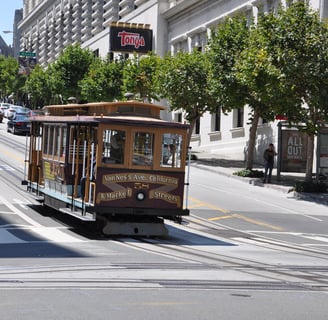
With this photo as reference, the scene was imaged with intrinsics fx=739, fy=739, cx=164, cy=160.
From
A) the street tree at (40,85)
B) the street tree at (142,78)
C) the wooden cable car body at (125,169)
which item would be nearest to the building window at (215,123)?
the street tree at (142,78)

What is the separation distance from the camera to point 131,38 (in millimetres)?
66688

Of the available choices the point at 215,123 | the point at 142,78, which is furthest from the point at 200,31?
the point at 142,78

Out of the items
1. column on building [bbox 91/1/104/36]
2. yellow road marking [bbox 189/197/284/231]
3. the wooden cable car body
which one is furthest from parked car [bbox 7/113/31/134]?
column on building [bbox 91/1/104/36]

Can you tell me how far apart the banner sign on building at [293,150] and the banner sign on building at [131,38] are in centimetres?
3416

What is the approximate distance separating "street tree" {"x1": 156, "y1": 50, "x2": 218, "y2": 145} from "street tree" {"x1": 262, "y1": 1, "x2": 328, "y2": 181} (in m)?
11.3

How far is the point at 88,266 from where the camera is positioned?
12.0 meters

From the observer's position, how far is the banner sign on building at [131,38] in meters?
65.1

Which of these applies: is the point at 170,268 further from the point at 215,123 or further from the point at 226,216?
the point at 215,123

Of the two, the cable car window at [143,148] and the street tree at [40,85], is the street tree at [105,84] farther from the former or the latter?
the cable car window at [143,148]

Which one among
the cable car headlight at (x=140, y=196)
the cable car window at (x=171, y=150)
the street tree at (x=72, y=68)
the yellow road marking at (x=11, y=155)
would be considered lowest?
the cable car headlight at (x=140, y=196)

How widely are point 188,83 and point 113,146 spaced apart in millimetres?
24138

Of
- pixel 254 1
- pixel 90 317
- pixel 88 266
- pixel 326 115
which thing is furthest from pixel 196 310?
pixel 254 1

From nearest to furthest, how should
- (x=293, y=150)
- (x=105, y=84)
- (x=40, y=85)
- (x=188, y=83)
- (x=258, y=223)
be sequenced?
(x=258, y=223), (x=293, y=150), (x=188, y=83), (x=105, y=84), (x=40, y=85)

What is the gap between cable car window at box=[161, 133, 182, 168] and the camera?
16719mm
